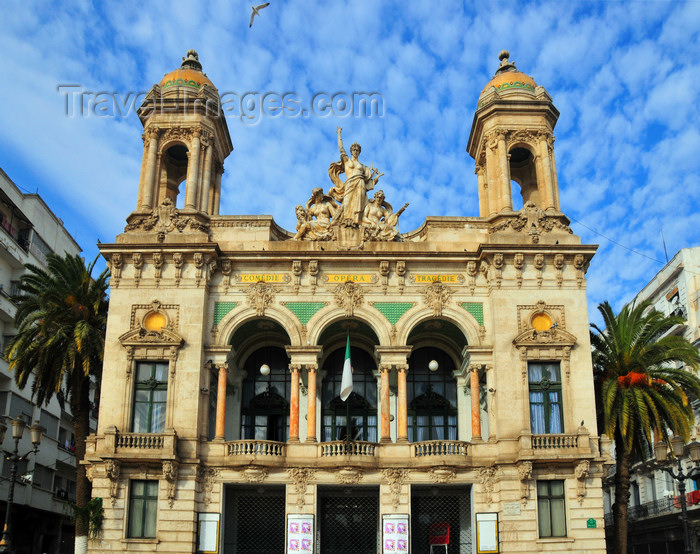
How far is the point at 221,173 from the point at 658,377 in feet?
81.7

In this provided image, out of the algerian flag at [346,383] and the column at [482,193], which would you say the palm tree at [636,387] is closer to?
the column at [482,193]

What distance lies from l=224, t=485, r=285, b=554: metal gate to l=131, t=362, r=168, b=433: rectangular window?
14.2 ft

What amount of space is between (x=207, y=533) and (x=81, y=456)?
820 cm

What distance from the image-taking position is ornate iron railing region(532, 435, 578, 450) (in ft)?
103

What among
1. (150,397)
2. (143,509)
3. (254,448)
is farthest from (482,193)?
(143,509)

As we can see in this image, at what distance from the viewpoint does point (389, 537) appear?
31000 mm

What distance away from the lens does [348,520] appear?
34562 mm

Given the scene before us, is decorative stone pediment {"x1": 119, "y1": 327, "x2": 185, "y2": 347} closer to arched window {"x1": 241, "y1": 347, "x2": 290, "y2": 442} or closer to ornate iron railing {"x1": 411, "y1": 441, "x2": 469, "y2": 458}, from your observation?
arched window {"x1": 241, "y1": 347, "x2": 290, "y2": 442}

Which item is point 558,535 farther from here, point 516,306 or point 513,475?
point 516,306

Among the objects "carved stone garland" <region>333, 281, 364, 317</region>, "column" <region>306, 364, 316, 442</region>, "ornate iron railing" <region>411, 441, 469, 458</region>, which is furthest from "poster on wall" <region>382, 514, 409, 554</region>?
"carved stone garland" <region>333, 281, 364, 317</region>

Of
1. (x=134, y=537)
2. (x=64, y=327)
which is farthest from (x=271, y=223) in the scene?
(x=134, y=537)

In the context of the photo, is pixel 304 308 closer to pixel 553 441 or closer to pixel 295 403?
pixel 295 403

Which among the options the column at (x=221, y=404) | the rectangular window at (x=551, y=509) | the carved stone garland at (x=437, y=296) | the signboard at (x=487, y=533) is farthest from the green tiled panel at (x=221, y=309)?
the rectangular window at (x=551, y=509)

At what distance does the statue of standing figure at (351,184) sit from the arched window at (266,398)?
7602 millimetres
